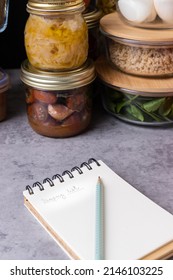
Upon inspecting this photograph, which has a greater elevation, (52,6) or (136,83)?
(52,6)

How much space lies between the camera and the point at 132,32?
2.70ft

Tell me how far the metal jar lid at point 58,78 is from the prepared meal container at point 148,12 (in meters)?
0.11

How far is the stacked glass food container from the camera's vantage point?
812mm

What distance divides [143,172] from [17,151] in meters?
0.21

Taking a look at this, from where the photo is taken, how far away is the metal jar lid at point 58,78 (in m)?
0.79

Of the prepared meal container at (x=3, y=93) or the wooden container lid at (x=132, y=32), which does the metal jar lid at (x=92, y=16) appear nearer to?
the wooden container lid at (x=132, y=32)

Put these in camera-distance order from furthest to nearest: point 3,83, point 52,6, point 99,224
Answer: point 3,83 < point 52,6 < point 99,224

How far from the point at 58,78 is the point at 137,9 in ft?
0.56

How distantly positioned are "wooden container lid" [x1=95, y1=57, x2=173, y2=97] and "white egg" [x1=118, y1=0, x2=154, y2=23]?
95mm

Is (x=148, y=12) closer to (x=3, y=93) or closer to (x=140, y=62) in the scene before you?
(x=140, y=62)

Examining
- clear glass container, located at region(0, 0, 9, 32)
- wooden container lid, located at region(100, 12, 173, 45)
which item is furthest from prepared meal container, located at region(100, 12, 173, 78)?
clear glass container, located at region(0, 0, 9, 32)

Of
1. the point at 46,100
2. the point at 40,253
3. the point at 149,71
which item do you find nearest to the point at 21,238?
the point at 40,253

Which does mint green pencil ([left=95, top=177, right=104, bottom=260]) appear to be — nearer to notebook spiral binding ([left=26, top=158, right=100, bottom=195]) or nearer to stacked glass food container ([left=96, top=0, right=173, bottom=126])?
notebook spiral binding ([left=26, top=158, right=100, bottom=195])

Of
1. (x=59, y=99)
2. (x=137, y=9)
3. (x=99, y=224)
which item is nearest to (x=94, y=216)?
(x=99, y=224)
